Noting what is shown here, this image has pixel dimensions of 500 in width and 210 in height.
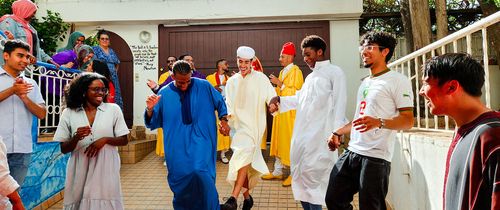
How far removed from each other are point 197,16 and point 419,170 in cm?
665

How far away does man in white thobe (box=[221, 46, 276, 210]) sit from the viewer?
13.9 feet

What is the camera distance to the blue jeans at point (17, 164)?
3104 millimetres

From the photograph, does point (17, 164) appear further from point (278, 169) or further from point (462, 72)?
point (278, 169)

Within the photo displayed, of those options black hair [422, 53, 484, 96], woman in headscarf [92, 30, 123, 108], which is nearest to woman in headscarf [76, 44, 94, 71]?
woman in headscarf [92, 30, 123, 108]

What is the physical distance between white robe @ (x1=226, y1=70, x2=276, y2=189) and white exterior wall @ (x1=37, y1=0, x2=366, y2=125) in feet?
13.8

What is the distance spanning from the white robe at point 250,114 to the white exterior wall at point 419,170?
1.44 meters

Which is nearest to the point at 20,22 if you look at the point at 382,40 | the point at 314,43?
the point at 314,43

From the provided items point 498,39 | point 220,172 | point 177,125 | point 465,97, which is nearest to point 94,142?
point 177,125

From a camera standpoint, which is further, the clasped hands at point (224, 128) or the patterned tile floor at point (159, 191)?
the patterned tile floor at point (159, 191)

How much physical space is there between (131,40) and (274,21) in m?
3.44

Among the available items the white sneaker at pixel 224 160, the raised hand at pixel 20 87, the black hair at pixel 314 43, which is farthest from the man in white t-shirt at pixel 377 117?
the white sneaker at pixel 224 160

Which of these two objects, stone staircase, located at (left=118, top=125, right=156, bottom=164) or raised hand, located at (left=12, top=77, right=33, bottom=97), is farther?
stone staircase, located at (left=118, top=125, right=156, bottom=164)

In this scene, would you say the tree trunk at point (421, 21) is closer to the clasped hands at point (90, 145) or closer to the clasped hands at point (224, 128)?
the clasped hands at point (224, 128)

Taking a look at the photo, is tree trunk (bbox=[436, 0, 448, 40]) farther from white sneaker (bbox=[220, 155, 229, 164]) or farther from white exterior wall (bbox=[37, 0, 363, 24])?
white sneaker (bbox=[220, 155, 229, 164])
